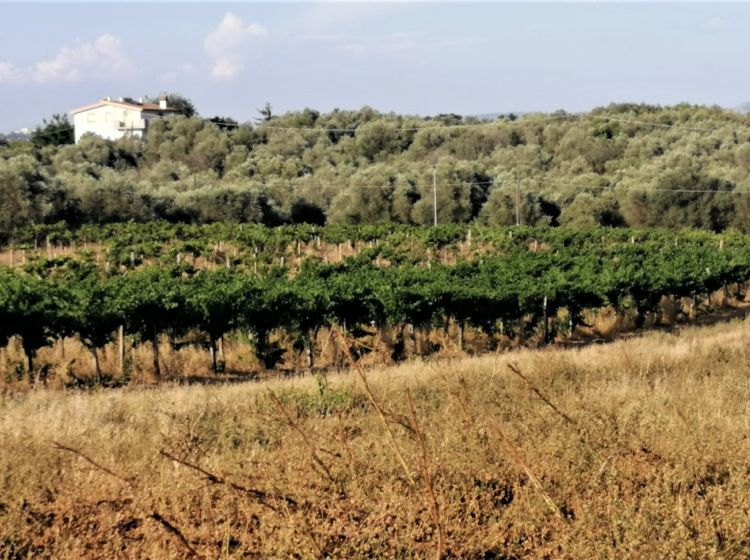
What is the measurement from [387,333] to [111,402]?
33.7 ft

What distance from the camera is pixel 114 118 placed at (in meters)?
79.8

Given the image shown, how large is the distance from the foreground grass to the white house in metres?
75.6

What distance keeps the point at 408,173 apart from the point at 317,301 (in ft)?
138

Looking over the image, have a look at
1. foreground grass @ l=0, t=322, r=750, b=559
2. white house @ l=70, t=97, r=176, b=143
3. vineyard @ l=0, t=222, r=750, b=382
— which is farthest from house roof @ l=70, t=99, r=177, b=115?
foreground grass @ l=0, t=322, r=750, b=559

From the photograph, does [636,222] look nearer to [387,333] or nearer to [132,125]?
[387,333]

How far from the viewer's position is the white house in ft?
257

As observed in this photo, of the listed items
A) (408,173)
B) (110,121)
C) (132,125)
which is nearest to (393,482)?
(408,173)

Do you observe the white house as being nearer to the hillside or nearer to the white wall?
the white wall

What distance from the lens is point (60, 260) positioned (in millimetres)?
28969

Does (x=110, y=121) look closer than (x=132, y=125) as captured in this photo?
No

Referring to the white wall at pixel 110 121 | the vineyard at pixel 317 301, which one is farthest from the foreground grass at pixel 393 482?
the white wall at pixel 110 121

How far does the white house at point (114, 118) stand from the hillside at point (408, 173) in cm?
732

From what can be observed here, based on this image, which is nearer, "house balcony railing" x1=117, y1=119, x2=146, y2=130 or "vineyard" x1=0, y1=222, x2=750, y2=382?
"vineyard" x1=0, y1=222, x2=750, y2=382

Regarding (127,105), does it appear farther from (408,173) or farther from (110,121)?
(408,173)
